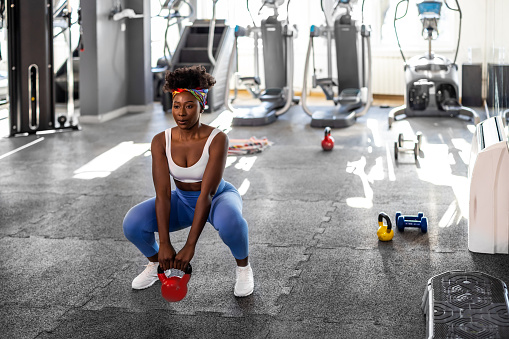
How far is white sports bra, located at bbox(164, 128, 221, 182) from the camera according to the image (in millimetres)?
2926

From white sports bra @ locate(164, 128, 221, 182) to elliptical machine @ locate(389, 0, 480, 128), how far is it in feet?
16.8

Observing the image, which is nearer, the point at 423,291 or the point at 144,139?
the point at 423,291

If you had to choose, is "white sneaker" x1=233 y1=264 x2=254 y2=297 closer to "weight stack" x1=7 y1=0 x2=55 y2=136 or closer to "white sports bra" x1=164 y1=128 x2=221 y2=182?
"white sports bra" x1=164 y1=128 x2=221 y2=182

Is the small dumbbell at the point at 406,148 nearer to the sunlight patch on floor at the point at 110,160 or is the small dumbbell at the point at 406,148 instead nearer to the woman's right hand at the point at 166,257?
the sunlight patch on floor at the point at 110,160

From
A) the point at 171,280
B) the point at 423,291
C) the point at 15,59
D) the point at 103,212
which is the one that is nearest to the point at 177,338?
the point at 171,280

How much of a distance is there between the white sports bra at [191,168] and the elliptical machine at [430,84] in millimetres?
5106

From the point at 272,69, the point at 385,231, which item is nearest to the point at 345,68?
the point at 272,69

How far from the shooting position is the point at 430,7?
25.2 feet

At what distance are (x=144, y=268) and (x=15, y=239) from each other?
3.04ft

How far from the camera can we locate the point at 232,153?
20.8ft

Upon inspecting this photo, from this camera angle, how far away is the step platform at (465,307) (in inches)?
97.3

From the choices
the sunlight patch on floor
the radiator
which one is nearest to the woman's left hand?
the sunlight patch on floor

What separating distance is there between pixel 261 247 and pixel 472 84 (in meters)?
6.14

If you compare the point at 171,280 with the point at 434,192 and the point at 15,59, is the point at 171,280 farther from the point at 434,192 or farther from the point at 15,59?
the point at 15,59
